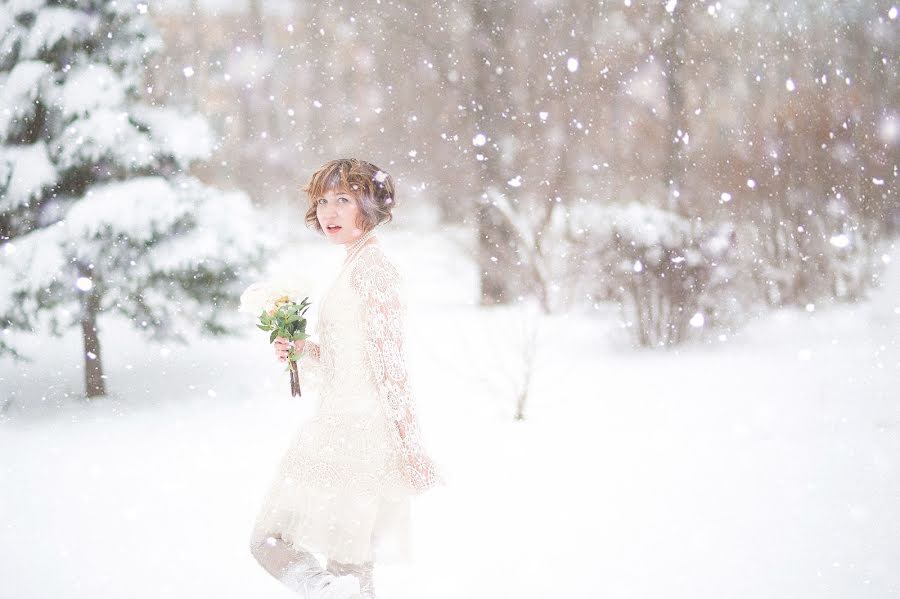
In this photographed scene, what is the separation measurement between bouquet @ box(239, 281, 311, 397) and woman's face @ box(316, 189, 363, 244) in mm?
265

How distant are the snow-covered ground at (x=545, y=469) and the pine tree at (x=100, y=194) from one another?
111 cm

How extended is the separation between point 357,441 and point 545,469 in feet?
9.83

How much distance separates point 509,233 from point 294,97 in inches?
356

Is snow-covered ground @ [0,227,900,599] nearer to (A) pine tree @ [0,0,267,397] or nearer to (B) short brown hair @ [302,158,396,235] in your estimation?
(A) pine tree @ [0,0,267,397]

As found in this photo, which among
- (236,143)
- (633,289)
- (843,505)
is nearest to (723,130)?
(633,289)

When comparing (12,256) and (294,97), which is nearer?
(12,256)

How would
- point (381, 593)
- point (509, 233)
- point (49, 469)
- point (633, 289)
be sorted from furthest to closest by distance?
point (509, 233)
point (633, 289)
point (49, 469)
point (381, 593)

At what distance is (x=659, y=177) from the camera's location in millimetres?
10141

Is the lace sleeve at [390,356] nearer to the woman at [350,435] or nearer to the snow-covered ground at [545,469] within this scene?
the woman at [350,435]

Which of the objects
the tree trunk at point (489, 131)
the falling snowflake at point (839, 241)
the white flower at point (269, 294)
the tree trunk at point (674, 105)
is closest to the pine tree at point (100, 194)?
the white flower at point (269, 294)

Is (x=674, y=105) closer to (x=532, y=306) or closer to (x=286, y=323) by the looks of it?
(x=532, y=306)

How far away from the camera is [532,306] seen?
37.7 ft

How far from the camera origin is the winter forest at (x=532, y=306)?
12.5ft

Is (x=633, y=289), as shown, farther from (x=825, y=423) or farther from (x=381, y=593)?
(x=381, y=593)
